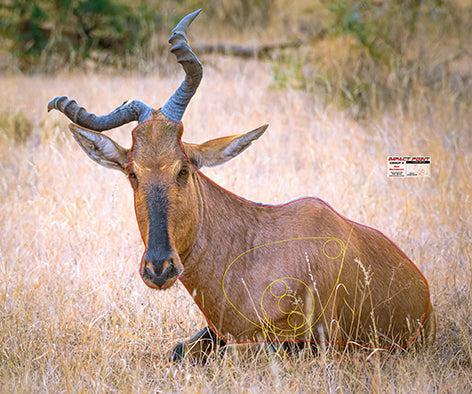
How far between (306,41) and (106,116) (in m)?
8.44

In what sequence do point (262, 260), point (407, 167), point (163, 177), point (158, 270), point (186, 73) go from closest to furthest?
point (158, 270) < point (163, 177) < point (186, 73) < point (262, 260) < point (407, 167)

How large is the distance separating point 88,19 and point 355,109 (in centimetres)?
646

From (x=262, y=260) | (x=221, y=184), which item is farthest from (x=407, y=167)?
(x=262, y=260)

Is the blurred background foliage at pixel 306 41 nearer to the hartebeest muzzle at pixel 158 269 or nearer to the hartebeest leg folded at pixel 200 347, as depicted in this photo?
the hartebeest leg folded at pixel 200 347

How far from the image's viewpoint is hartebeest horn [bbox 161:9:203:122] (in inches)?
130

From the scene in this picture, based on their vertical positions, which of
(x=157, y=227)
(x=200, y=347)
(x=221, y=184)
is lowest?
(x=200, y=347)

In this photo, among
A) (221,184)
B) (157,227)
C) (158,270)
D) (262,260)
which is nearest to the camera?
(158,270)

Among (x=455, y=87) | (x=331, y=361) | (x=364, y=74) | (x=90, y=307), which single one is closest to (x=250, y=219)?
(x=331, y=361)

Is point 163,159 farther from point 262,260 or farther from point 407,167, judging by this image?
point 407,167

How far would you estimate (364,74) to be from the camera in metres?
9.61

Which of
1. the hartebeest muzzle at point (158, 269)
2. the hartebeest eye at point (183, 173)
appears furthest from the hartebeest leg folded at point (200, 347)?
the hartebeest eye at point (183, 173)

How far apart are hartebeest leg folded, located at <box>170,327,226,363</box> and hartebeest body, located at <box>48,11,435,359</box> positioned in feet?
0.05

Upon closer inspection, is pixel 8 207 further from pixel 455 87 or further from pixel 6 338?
pixel 455 87

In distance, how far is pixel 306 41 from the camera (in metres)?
11.2
